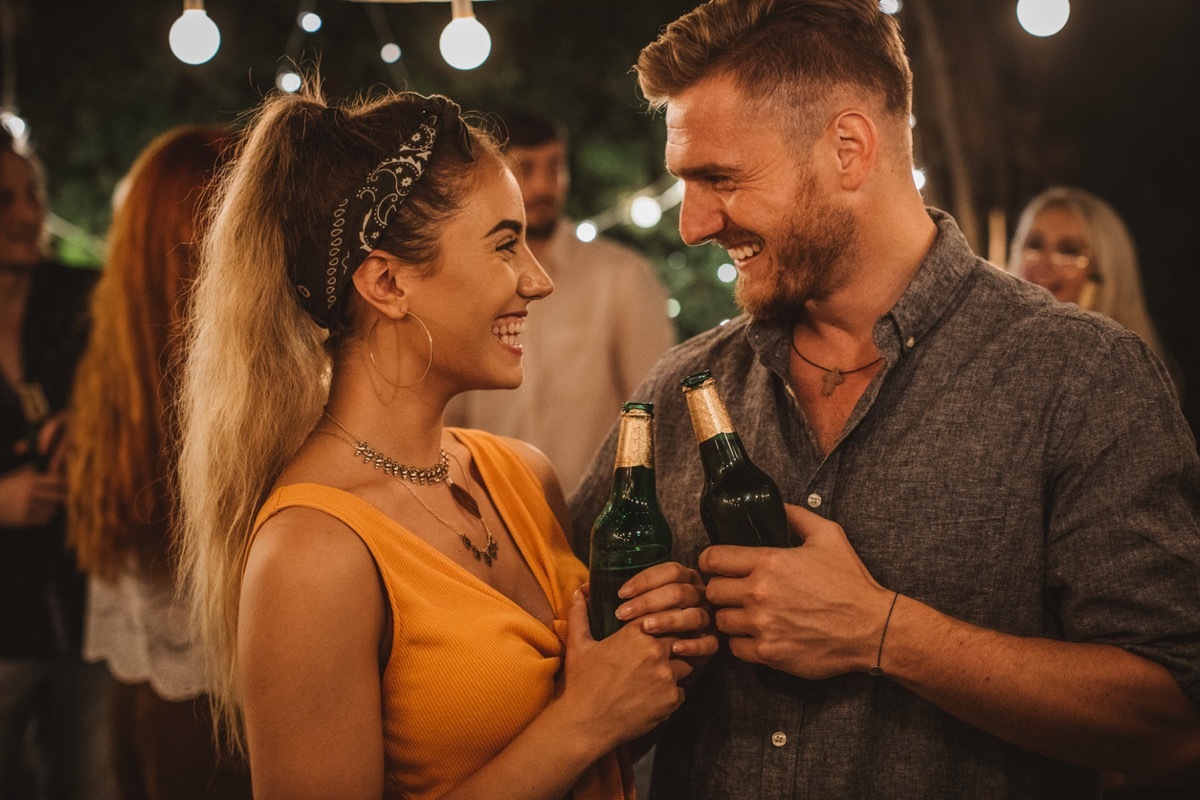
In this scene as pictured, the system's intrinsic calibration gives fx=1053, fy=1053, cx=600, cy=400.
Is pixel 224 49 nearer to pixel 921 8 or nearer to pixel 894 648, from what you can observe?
pixel 921 8

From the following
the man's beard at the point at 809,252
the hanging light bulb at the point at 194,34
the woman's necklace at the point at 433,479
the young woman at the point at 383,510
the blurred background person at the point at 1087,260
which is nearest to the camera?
the young woman at the point at 383,510

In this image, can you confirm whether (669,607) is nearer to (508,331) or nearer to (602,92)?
(508,331)

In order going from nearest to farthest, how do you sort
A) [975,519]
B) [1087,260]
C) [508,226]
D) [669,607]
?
[669,607] → [975,519] → [508,226] → [1087,260]

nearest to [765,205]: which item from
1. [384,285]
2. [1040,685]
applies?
[384,285]

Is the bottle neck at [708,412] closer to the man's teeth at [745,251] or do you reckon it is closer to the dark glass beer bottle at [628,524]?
the dark glass beer bottle at [628,524]

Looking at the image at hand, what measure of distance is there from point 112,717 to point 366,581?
1544 millimetres

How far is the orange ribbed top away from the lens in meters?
1.47

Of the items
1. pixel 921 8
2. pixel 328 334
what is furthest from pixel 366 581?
pixel 921 8

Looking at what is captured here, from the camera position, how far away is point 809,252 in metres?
1.76

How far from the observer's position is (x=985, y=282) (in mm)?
1724

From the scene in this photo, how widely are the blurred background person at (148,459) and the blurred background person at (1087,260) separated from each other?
8.85 ft

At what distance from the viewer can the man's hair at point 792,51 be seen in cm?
178

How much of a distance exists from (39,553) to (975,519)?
2.46 metres

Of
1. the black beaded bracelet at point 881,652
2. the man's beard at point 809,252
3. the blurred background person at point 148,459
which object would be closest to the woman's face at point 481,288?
the man's beard at point 809,252
